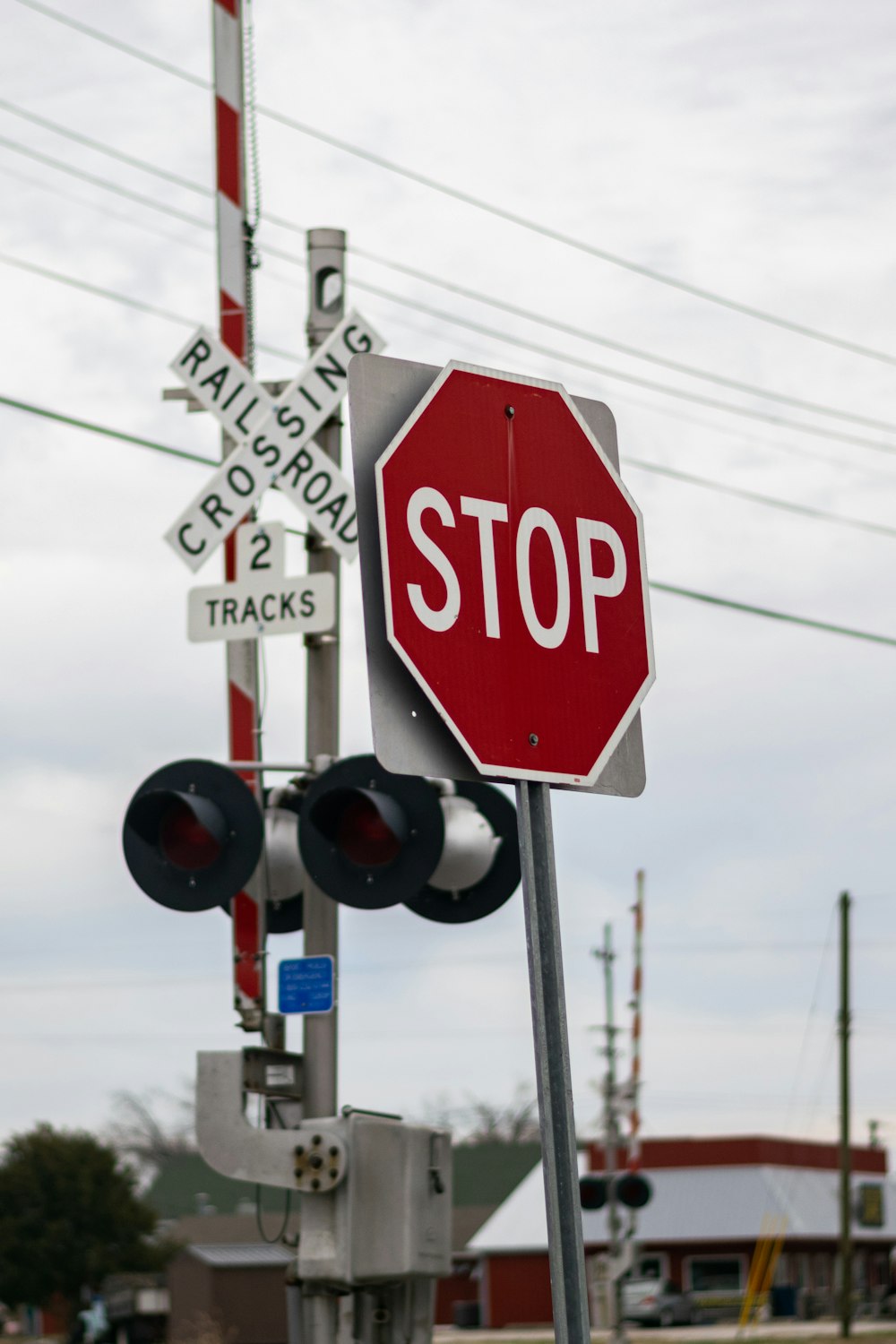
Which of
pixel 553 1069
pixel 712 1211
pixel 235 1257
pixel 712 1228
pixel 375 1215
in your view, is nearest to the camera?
pixel 553 1069

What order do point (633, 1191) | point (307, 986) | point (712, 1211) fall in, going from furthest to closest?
point (712, 1211) → point (633, 1191) → point (307, 986)

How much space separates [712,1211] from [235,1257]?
12.3 m

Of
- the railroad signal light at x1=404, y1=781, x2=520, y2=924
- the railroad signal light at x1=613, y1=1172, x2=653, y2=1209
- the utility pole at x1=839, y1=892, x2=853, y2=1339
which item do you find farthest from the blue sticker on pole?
the utility pole at x1=839, y1=892, x2=853, y2=1339

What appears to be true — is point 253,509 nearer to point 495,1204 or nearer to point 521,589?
point 521,589

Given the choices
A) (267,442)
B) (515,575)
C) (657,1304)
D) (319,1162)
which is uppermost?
(267,442)

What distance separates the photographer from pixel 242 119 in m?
8.61

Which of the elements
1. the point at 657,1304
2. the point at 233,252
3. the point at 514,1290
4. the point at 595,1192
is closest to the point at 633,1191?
the point at 595,1192

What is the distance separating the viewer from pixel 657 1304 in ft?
148

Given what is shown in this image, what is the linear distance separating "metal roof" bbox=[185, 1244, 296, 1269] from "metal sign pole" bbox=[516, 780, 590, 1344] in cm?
4805

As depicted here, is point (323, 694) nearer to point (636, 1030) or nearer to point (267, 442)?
point (267, 442)

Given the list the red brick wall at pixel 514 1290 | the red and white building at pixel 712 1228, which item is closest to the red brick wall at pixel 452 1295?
the red and white building at pixel 712 1228

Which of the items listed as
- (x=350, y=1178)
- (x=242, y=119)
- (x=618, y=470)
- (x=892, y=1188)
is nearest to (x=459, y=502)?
(x=618, y=470)

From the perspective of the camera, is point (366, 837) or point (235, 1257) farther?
point (235, 1257)

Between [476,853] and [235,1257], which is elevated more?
[235,1257]
